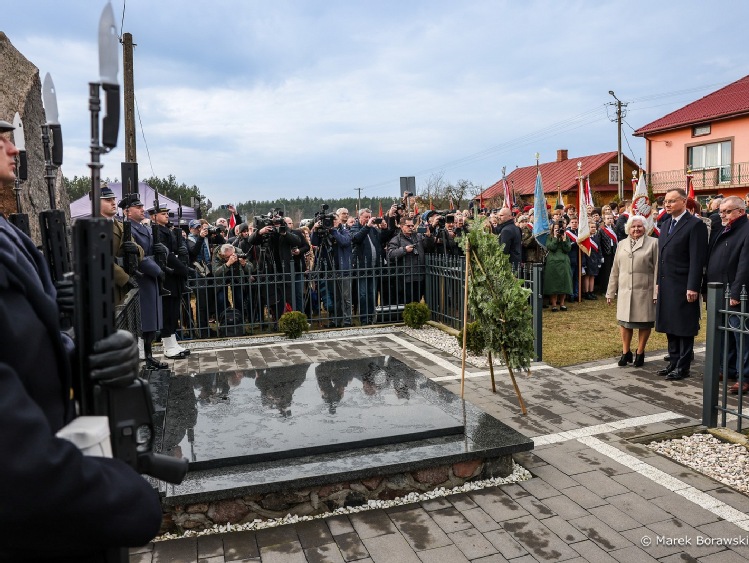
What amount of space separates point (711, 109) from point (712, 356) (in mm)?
33997

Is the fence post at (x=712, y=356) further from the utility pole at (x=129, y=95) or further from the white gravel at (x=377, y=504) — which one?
the utility pole at (x=129, y=95)

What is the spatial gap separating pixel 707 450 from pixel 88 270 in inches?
Result: 195

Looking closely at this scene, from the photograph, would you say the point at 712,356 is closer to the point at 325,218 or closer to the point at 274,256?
the point at 325,218

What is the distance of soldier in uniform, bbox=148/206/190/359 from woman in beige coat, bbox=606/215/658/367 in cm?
600

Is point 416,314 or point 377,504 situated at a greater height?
point 416,314

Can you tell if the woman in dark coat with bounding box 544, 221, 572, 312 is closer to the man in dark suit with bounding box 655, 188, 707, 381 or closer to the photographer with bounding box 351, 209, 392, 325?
the photographer with bounding box 351, 209, 392, 325

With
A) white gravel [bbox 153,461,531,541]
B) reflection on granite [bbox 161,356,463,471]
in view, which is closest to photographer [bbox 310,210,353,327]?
reflection on granite [bbox 161,356,463,471]

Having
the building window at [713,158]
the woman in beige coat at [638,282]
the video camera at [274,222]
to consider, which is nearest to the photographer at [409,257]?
the video camera at [274,222]

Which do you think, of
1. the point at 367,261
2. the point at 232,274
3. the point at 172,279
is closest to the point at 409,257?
the point at 367,261

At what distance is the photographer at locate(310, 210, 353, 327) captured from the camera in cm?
1095

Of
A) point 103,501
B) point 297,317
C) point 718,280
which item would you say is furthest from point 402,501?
point 297,317

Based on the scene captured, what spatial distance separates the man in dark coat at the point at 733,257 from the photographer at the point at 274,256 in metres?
6.58

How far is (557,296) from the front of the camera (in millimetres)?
13188

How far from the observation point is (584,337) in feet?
32.0
